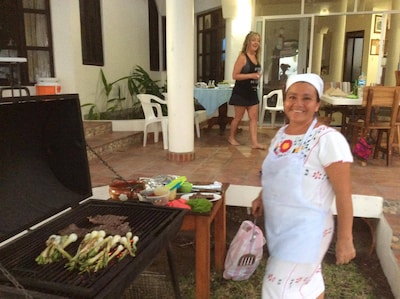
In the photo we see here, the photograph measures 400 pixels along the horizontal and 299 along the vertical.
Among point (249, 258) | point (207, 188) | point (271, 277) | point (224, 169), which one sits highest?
point (207, 188)

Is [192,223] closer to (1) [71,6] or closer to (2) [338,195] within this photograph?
(2) [338,195]

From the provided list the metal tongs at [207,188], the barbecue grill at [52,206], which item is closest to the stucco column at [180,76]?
the metal tongs at [207,188]

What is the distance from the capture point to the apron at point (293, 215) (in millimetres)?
1426

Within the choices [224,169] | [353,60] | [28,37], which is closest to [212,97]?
[224,169]

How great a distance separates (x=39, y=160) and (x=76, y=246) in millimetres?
501

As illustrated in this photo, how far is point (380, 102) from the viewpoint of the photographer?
379 cm

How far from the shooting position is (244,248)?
7.36 ft

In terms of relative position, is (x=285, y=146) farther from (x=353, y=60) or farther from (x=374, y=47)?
(x=353, y=60)

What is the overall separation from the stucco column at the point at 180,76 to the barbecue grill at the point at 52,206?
7.42ft

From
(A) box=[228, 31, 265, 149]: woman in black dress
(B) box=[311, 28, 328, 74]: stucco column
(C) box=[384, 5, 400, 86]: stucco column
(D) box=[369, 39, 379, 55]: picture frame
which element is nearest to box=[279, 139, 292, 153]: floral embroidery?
(A) box=[228, 31, 265, 149]: woman in black dress

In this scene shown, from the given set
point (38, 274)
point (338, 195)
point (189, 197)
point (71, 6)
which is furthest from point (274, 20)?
point (38, 274)

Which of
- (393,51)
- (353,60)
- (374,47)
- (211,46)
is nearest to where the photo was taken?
(393,51)

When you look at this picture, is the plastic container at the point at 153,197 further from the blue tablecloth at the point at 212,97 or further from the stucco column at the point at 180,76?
the blue tablecloth at the point at 212,97

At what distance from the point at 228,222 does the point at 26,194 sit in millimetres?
2326
